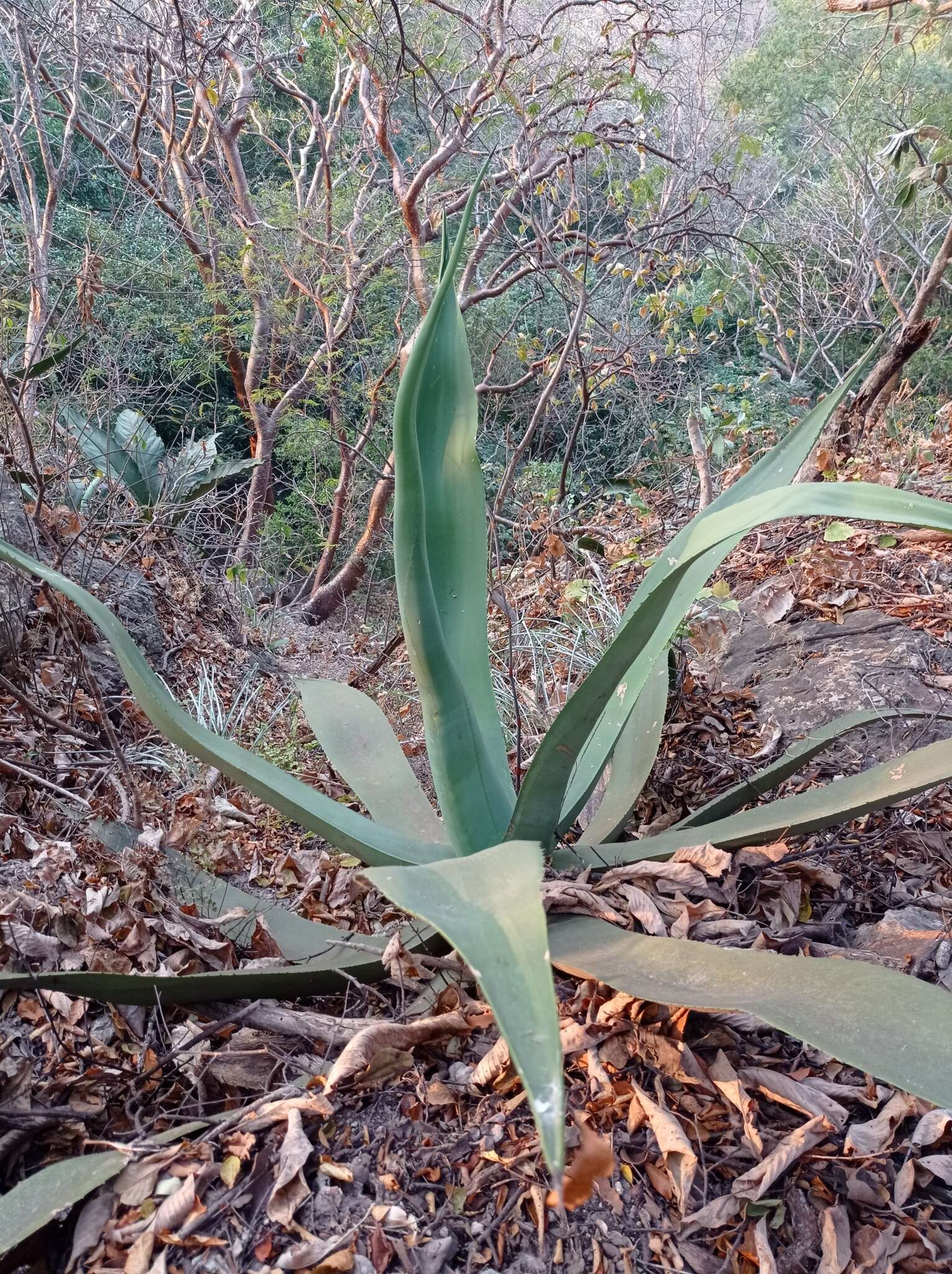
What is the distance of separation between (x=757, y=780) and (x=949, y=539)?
61.1 inches

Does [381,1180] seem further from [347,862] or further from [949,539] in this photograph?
[949,539]

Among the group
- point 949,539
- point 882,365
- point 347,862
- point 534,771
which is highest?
point 534,771

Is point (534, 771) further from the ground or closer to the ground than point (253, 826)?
further from the ground

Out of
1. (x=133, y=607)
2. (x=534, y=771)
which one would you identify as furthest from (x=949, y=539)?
(x=133, y=607)

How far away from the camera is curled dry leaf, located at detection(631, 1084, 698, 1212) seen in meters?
0.80

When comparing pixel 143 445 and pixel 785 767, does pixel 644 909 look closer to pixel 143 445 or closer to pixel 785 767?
pixel 785 767

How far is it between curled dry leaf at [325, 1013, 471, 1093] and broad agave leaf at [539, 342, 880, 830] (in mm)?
318

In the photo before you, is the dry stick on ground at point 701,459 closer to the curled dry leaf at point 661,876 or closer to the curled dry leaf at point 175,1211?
the curled dry leaf at point 661,876

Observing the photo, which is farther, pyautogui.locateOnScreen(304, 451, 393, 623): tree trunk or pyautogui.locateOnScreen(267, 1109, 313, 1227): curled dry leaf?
pyautogui.locateOnScreen(304, 451, 393, 623): tree trunk

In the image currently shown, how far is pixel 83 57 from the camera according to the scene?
4.40m

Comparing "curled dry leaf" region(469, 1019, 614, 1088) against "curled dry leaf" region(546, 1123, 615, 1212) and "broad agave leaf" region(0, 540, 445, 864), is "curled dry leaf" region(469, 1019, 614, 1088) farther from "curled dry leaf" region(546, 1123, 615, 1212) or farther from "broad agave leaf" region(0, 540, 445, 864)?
"broad agave leaf" region(0, 540, 445, 864)

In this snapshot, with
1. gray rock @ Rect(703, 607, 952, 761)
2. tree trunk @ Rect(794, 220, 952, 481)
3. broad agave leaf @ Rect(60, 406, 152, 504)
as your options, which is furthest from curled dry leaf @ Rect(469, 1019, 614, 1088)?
broad agave leaf @ Rect(60, 406, 152, 504)

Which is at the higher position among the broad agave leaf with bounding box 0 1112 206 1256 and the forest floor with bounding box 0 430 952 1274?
the broad agave leaf with bounding box 0 1112 206 1256

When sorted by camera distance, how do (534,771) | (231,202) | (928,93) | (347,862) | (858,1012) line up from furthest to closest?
(928,93)
(231,202)
(347,862)
(534,771)
(858,1012)
